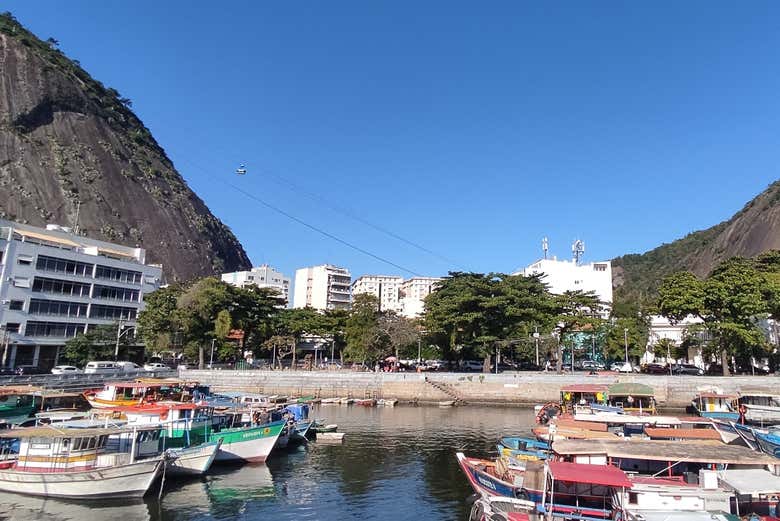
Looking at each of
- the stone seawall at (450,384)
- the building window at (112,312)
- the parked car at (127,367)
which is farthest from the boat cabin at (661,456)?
the building window at (112,312)

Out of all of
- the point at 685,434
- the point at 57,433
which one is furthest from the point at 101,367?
the point at 685,434

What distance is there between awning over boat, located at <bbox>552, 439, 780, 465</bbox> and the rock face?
106 metres

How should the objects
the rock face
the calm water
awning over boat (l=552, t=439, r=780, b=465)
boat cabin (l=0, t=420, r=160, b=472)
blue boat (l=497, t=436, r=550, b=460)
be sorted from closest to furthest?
awning over boat (l=552, t=439, r=780, b=465) < the calm water < boat cabin (l=0, t=420, r=160, b=472) < blue boat (l=497, t=436, r=550, b=460) < the rock face

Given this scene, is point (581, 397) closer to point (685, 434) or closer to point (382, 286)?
point (685, 434)

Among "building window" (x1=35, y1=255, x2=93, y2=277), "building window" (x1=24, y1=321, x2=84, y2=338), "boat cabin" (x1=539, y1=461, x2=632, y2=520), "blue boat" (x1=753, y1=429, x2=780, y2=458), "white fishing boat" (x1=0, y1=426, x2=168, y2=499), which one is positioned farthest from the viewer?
"building window" (x1=35, y1=255, x2=93, y2=277)

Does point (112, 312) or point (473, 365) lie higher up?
point (112, 312)

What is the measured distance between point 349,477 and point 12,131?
114432 mm

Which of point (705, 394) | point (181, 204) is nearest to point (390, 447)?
point (705, 394)

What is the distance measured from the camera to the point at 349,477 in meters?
26.9

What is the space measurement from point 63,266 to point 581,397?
62285 millimetres

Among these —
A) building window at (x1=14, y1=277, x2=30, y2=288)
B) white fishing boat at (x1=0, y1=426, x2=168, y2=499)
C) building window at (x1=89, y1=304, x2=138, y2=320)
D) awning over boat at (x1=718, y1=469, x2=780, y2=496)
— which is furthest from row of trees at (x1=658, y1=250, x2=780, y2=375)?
building window at (x1=14, y1=277, x2=30, y2=288)

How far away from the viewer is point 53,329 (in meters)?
64.7

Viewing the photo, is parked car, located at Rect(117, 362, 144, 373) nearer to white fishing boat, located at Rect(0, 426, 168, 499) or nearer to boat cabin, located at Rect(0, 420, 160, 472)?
boat cabin, located at Rect(0, 420, 160, 472)

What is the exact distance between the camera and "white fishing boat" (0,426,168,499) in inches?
882
